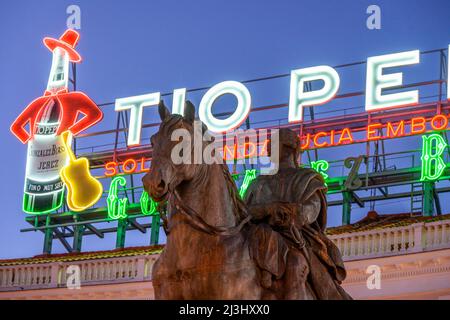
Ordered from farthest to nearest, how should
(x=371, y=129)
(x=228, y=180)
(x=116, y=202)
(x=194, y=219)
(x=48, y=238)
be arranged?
(x=48, y=238), (x=116, y=202), (x=371, y=129), (x=228, y=180), (x=194, y=219)

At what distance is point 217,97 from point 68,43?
33.7 feet

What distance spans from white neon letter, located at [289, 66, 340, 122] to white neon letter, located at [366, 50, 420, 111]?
145 cm

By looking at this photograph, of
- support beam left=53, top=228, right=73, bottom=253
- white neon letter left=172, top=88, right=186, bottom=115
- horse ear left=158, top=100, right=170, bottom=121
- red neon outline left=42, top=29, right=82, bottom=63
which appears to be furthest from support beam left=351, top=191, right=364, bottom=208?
horse ear left=158, top=100, right=170, bottom=121

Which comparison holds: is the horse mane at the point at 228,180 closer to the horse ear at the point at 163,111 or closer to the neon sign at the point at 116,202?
the horse ear at the point at 163,111

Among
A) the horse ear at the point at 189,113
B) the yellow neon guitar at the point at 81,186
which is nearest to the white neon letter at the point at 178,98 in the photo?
the yellow neon guitar at the point at 81,186

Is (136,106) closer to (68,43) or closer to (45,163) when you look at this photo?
(45,163)

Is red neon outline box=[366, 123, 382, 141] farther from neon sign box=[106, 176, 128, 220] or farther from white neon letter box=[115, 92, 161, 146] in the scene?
neon sign box=[106, 176, 128, 220]

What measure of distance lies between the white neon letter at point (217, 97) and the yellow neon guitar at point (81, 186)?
529cm

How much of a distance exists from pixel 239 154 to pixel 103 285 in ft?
30.7

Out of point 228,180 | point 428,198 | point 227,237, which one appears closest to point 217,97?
point 428,198

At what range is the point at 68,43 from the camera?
55344 mm

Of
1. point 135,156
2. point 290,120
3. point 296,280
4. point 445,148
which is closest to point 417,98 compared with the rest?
point 445,148
